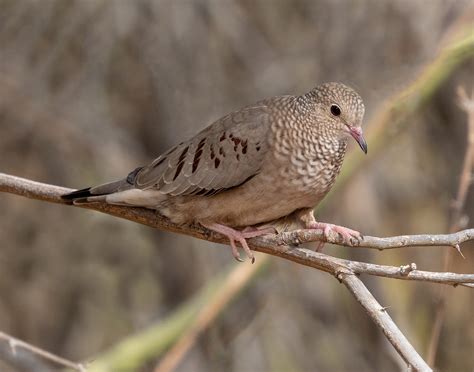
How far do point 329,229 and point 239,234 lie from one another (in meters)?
0.36

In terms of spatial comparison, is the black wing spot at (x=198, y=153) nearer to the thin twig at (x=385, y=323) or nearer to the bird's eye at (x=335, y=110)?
the bird's eye at (x=335, y=110)

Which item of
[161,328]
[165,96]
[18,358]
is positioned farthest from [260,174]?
[165,96]

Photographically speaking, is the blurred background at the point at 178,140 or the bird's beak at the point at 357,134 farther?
the blurred background at the point at 178,140

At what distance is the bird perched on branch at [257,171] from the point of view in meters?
3.43

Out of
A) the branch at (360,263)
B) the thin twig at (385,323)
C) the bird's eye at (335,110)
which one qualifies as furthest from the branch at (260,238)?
the bird's eye at (335,110)

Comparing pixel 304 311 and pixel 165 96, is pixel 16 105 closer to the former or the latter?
pixel 165 96

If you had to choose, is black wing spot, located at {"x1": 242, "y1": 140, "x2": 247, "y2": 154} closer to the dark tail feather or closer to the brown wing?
the brown wing

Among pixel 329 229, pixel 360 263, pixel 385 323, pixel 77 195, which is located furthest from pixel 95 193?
pixel 385 323

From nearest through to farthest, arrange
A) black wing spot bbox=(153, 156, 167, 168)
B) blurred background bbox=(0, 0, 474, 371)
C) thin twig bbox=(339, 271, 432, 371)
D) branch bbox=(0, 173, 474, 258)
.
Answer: thin twig bbox=(339, 271, 432, 371), branch bbox=(0, 173, 474, 258), black wing spot bbox=(153, 156, 167, 168), blurred background bbox=(0, 0, 474, 371)

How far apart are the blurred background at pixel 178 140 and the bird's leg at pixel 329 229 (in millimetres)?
1358

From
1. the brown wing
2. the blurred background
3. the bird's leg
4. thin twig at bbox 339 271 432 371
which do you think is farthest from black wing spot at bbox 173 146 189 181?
the blurred background

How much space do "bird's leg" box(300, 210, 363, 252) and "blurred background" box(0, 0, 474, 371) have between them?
136 cm

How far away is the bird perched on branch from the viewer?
3434 mm

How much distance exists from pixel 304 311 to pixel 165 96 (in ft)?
5.01
